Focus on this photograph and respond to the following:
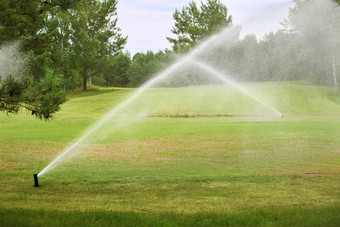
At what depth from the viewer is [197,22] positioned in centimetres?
6103

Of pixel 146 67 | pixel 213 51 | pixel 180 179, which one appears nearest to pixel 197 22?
pixel 213 51

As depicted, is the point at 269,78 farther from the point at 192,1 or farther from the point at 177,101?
the point at 177,101

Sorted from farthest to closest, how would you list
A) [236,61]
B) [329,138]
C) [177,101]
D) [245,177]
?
[236,61] → [177,101] → [329,138] → [245,177]

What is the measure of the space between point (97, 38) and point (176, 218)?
2213 inches

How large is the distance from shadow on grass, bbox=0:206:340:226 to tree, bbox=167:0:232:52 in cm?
5407

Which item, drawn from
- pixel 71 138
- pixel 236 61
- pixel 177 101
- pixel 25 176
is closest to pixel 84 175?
pixel 25 176

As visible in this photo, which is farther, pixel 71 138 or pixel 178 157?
pixel 71 138

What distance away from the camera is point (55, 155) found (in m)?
13.4

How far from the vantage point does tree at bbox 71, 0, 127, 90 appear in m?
55.5

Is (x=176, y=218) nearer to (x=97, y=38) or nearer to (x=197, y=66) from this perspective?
(x=97, y=38)

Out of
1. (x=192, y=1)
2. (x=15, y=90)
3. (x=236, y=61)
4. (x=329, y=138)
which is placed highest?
(x=192, y=1)

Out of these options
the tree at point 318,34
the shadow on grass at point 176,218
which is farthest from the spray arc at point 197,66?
the shadow on grass at point 176,218

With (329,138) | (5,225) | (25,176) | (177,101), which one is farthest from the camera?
(177,101)

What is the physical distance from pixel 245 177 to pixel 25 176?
6.50 meters
